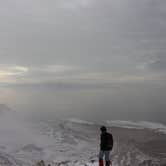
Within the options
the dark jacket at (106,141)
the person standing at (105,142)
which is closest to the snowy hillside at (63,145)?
the person standing at (105,142)

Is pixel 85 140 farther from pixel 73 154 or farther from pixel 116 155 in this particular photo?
pixel 116 155

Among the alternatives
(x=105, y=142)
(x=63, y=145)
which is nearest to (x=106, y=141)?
(x=105, y=142)

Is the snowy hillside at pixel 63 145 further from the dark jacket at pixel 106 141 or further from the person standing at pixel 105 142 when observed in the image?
the dark jacket at pixel 106 141

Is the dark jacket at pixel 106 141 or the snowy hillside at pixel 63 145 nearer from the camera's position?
the dark jacket at pixel 106 141

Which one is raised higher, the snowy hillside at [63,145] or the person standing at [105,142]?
the person standing at [105,142]

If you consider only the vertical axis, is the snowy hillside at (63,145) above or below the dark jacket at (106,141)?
below

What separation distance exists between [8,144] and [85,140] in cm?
2785

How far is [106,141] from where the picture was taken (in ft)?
69.1

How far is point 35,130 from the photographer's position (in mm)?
121000

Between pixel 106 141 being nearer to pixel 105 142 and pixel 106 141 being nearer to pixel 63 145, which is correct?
pixel 105 142

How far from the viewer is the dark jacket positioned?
68.6 ft

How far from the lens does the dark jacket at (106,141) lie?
68.6 feet

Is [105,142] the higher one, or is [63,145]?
[105,142]

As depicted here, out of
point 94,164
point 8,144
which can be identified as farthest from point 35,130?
point 94,164
